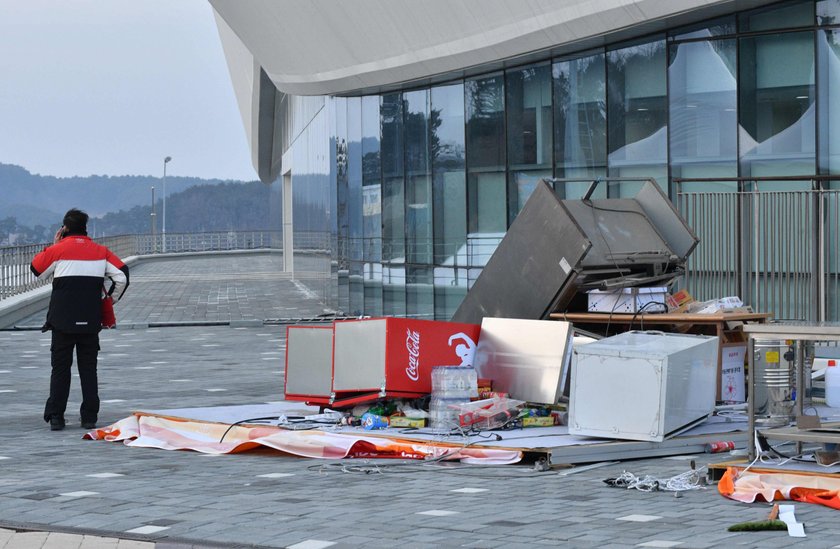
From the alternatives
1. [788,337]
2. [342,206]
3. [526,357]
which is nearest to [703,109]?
[526,357]

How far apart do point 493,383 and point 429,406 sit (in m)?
0.64

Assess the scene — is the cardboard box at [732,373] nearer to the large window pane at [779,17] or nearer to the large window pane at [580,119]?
the large window pane at [779,17]

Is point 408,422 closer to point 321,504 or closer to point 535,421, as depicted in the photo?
point 535,421

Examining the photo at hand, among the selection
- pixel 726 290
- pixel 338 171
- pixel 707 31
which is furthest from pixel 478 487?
pixel 338 171

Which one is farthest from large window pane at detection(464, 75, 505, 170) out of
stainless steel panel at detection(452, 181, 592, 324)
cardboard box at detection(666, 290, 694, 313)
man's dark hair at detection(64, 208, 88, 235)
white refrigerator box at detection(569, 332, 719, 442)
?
white refrigerator box at detection(569, 332, 719, 442)

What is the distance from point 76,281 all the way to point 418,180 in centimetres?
1298

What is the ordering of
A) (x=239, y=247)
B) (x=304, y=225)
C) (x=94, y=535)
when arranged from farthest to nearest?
(x=239, y=247)
(x=304, y=225)
(x=94, y=535)

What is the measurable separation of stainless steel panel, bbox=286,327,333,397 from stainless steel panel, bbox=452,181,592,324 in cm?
176

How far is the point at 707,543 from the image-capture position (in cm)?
614

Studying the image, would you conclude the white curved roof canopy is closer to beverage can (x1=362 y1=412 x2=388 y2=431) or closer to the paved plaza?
the paved plaza

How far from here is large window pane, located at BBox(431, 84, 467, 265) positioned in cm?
2289

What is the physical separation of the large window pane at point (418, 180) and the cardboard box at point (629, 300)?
12154 mm

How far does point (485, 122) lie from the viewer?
22203mm

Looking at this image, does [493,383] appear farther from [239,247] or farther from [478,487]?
[239,247]
